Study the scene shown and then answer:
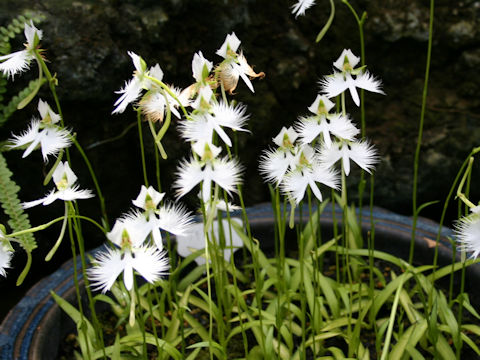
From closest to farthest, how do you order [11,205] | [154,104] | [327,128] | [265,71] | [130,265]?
[130,265] → [154,104] → [327,128] → [11,205] → [265,71]

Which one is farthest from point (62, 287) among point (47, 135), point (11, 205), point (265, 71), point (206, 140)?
point (265, 71)

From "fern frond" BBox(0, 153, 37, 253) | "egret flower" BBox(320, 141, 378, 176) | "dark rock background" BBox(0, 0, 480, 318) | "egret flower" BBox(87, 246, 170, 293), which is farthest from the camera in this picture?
"dark rock background" BBox(0, 0, 480, 318)

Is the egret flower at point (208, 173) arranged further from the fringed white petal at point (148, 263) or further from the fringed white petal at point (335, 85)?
the fringed white petal at point (335, 85)

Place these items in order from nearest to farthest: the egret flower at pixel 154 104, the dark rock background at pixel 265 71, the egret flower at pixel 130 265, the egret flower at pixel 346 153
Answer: the egret flower at pixel 130 265 → the egret flower at pixel 154 104 → the egret flower at pixel 346 153 → the dark rock background at pixel 265 71

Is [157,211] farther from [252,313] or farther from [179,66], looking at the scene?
[179,66]

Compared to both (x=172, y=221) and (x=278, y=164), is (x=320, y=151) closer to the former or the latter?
(x=278, y=164)

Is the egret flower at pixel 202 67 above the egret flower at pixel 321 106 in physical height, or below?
above

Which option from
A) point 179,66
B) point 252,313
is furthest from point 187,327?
point 179,66

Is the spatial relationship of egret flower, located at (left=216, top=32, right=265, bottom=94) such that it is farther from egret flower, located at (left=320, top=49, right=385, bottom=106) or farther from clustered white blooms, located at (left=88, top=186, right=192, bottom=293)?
clustered white blooms, located at (left=88, top=186, right=192, bottom=293)

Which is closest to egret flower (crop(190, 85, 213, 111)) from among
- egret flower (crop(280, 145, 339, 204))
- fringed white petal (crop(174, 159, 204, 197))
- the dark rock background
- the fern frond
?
fringed white petal (crop(174, 159, 204, 197))

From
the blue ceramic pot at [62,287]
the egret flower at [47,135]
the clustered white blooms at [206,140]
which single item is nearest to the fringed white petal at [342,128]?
the clustered white blooms at [206,140]
